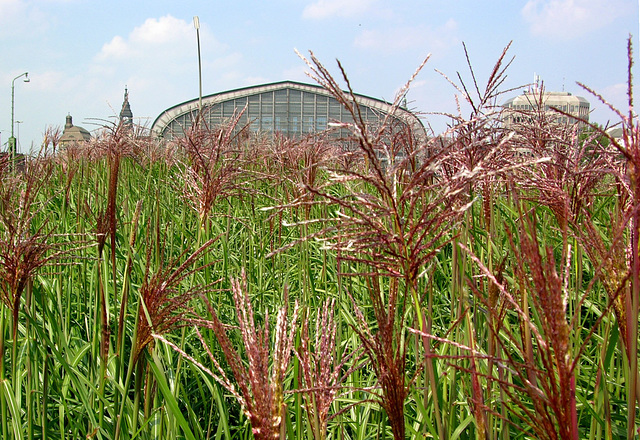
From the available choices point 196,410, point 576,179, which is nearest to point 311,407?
point 576,179

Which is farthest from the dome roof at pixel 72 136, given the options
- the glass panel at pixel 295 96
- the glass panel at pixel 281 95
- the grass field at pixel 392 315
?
the glass panel at pixel 295 96

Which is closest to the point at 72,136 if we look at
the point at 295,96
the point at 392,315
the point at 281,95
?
the point at 392,315

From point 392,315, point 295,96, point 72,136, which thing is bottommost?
point 392,315

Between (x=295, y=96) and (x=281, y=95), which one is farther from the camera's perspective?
(x=295, y=96)

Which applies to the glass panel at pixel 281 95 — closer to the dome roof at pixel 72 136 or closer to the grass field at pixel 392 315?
the dome roof at pixel 72 136

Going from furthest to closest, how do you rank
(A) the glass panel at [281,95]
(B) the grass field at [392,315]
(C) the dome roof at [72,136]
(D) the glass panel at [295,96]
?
(D) the glass panel at [295,96], (A) the glass panel at [281,95], (C) the dome roof at [72,136], (B) the grass field at [392,315]

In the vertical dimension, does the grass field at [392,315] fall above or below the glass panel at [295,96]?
below

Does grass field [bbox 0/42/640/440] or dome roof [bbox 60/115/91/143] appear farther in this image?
dome roof [bbox 60/115/91/143]

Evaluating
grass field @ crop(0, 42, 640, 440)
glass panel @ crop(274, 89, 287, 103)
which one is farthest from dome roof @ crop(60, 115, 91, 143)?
glass panel @ crop(274, 89, 287, 103)

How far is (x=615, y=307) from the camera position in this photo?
47.4 inches

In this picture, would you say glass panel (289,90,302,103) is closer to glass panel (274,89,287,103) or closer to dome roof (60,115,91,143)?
glass panel (274,89,287,103)

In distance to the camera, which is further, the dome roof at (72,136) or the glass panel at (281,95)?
the glass panel at (281,95)

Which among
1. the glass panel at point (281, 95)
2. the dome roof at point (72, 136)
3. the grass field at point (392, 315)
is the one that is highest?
the glass panel at point (281, 95)

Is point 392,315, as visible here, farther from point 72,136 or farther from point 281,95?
point 281,95
